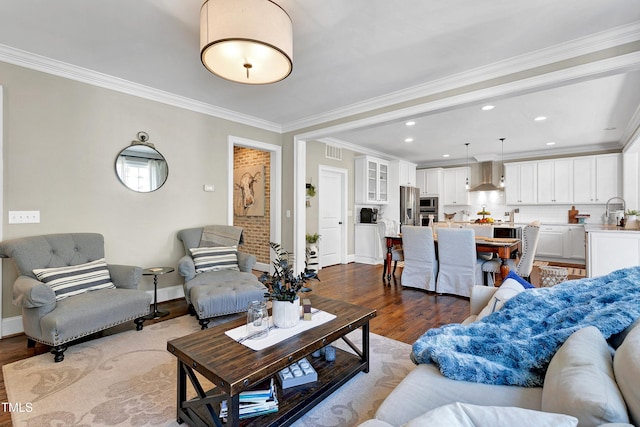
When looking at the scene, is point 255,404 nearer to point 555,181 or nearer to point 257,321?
point 257,321

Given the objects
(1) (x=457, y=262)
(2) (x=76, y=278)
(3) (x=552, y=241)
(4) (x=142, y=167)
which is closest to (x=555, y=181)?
(3) (x=552, y=241)

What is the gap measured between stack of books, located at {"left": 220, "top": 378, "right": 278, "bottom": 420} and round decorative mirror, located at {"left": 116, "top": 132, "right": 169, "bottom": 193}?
2.93 m

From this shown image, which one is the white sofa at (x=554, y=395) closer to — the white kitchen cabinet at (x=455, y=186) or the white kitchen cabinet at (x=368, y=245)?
the white kitchen cabinet at (x=368, y=245)

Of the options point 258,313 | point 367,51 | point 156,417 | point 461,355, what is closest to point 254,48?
point 367,51

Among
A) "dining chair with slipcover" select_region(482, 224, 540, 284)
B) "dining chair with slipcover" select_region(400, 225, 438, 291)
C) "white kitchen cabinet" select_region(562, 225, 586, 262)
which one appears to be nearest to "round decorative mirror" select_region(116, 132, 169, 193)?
"dining chair with slipcover" select_region(400, 225, 438, 291)

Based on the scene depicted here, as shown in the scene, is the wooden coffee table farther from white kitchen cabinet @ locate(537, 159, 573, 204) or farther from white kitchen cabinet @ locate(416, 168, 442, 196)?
white kitchen cabinet @ locate(416, 168, 442, 196)

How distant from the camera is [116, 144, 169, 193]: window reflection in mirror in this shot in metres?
3.47

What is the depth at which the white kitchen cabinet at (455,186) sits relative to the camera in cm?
812

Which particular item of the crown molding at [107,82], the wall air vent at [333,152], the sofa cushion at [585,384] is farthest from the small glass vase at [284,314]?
the wall air vent at [333,152]

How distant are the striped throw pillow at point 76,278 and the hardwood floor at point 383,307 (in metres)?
0.45

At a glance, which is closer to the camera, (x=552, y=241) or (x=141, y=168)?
(x=141, y=168)

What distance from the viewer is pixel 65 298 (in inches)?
98.9

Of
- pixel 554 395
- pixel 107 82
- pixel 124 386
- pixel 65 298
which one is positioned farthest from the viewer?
pixel 107 82

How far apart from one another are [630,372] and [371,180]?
624cm
